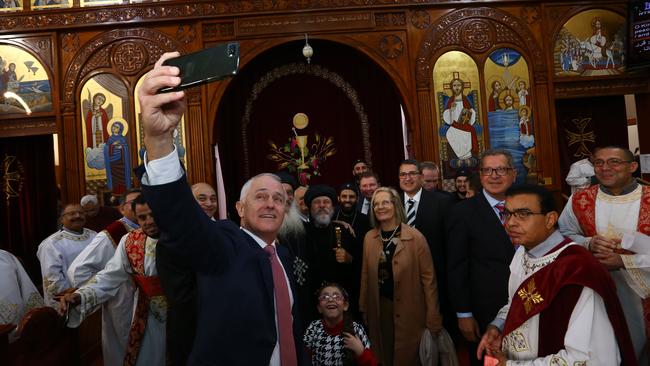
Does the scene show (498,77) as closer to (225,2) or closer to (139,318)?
(225,2)

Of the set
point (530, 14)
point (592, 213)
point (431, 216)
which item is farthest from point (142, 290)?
point (530, 14)

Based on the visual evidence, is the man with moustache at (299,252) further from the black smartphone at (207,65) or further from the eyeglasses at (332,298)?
the black smartphone at (207,65)

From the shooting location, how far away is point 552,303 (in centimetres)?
211

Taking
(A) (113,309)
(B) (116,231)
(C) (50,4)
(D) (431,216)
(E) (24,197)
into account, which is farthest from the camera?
(E) (24,197)

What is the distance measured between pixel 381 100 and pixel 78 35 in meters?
4.39

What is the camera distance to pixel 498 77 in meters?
8.07

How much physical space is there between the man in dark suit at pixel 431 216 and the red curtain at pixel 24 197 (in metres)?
6.28

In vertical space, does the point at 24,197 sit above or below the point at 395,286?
above

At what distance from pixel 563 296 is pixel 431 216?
2551 millimetres

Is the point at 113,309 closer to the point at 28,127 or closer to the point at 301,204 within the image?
the point at 301,204

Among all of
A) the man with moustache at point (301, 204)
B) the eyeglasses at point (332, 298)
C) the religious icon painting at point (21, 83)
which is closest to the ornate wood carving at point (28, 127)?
the religious icon painting at point (21, 83)

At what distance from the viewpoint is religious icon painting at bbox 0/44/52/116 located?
7.79 m

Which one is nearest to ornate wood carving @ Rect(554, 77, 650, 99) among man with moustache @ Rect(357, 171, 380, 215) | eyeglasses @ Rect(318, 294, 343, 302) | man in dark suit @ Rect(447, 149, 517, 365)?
man with moustache @ Rect(357, 171, 380, 215)

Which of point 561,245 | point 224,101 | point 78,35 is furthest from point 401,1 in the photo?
point 561,245
